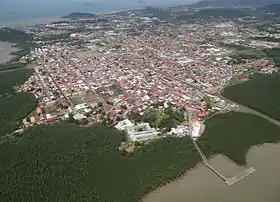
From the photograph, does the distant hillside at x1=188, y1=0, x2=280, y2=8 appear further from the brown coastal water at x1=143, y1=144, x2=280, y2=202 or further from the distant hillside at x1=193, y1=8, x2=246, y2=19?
the brown coastal water at x1=143, y1=144, x2=280, y2=202

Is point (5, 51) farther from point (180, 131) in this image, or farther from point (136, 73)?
point (180, 131)

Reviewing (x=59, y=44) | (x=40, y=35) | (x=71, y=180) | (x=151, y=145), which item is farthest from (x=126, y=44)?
(x=71, y=180)

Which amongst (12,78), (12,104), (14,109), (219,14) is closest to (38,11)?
(219,14)

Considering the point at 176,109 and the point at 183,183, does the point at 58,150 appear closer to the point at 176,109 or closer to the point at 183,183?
the point at 183,183

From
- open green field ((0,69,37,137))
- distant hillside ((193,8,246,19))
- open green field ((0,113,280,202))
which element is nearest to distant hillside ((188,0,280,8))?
distant hillside ((193,8,246,19))

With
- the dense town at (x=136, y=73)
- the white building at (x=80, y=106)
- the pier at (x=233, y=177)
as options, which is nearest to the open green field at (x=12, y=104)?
the dense town at (x=136, y=73)

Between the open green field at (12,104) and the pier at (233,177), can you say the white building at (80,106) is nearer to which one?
the open green field at (12,104)
